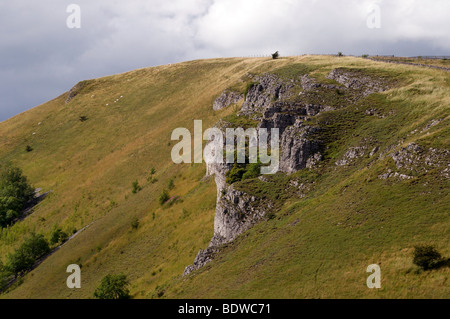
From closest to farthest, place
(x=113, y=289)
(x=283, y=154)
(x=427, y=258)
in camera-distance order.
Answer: (x=427, y=258)
(x=113, y=289)
(x=283, y=154)

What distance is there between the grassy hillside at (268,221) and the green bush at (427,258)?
0.64 metres

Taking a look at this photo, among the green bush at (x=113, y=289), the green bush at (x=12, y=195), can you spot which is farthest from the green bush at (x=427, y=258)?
the green bush at (x=12, y=195)

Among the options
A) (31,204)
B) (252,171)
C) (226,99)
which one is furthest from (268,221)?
(31,204)

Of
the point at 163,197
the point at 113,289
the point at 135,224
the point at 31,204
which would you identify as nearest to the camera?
the point at 113,289

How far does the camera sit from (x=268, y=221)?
40406 mm

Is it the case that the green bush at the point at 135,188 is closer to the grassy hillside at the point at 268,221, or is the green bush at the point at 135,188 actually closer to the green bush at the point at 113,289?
the grassy hillside at the point at 268,221

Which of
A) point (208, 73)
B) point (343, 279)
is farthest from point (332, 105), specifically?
point (208, 73)

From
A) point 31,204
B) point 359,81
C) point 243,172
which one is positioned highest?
point 359,81

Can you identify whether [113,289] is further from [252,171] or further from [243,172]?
[252,171]

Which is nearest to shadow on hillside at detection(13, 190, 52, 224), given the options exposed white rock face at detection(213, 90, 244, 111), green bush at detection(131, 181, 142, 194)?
green bush at detection(131, 181, 142, 194)

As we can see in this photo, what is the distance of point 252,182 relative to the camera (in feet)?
155

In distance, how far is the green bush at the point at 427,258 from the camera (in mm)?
23438

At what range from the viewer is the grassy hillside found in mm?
27406

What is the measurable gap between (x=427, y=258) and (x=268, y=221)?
1965cm
